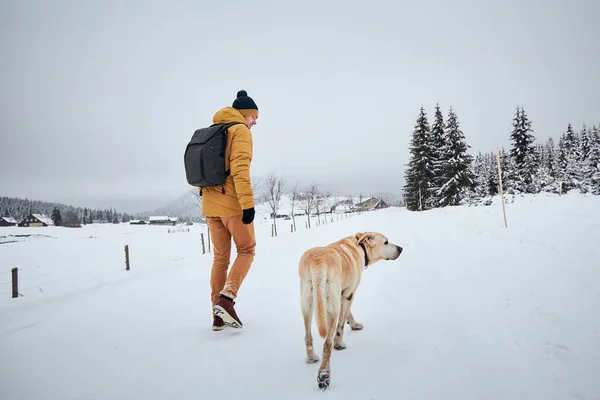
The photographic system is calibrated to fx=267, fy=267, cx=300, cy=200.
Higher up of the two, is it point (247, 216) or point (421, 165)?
point (421, 165)

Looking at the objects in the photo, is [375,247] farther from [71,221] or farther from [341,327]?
[71,221]

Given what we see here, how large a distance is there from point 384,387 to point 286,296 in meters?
2.39

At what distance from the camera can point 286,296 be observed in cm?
410

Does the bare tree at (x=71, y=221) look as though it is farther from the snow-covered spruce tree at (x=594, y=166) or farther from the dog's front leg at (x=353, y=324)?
the snow-covered spruce tree at (x=594, y=166)

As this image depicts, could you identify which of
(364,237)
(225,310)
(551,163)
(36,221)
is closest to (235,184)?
(225,310)

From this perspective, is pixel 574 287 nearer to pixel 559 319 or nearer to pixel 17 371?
pixel 559 319

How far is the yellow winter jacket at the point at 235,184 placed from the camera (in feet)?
9.02

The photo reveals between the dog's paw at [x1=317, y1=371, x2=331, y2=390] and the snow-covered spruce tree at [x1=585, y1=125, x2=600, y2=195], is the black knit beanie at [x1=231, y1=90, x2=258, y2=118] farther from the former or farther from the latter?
the snow-covered spruce tree at [x1=585, y1=125, x2=600, y2=195]

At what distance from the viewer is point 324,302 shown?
2.07 meters

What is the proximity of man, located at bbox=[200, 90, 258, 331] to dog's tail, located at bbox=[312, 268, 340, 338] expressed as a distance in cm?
100

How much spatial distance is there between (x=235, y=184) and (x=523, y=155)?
4014cm

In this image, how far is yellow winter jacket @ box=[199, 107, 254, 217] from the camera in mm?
2748

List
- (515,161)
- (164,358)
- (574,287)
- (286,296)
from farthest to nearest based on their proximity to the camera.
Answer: (515,161) < (286,296) < (574,287) < (164,358)

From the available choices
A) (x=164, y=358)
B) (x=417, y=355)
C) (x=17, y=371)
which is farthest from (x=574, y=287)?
(x=17, y=371)
